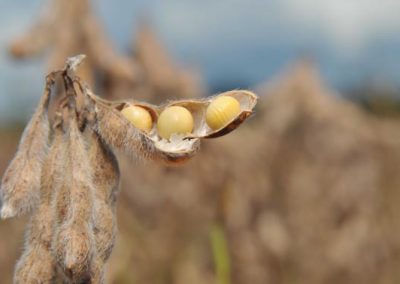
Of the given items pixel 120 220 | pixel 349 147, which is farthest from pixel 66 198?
pixel 349 147

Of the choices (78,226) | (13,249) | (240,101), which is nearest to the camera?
(78,226)

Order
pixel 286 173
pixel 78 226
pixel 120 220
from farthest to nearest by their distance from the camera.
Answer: pixel 286 173 < pixel 120 220 < pixel 78 226

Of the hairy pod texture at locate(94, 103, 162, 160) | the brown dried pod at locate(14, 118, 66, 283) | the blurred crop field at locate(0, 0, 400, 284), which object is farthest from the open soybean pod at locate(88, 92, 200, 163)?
the blurred crop field at locate(0, 0, 400, 284)

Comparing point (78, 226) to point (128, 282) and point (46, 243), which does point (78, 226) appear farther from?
point (128, 282)

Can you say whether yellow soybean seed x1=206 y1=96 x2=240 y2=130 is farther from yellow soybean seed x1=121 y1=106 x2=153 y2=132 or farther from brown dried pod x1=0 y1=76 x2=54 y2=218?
brown dried pod x1=0 y1=76 x2=54 y2=218

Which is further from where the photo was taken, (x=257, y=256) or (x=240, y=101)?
(x=257, y=256)

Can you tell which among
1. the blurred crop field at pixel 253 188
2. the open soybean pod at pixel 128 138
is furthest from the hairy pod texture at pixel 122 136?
the blurred crop field at pixel 253 188

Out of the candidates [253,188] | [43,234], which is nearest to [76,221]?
[43,234]

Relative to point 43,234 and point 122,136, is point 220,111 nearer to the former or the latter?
point 122,136

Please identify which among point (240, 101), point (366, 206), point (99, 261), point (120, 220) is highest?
point (240, 101)
